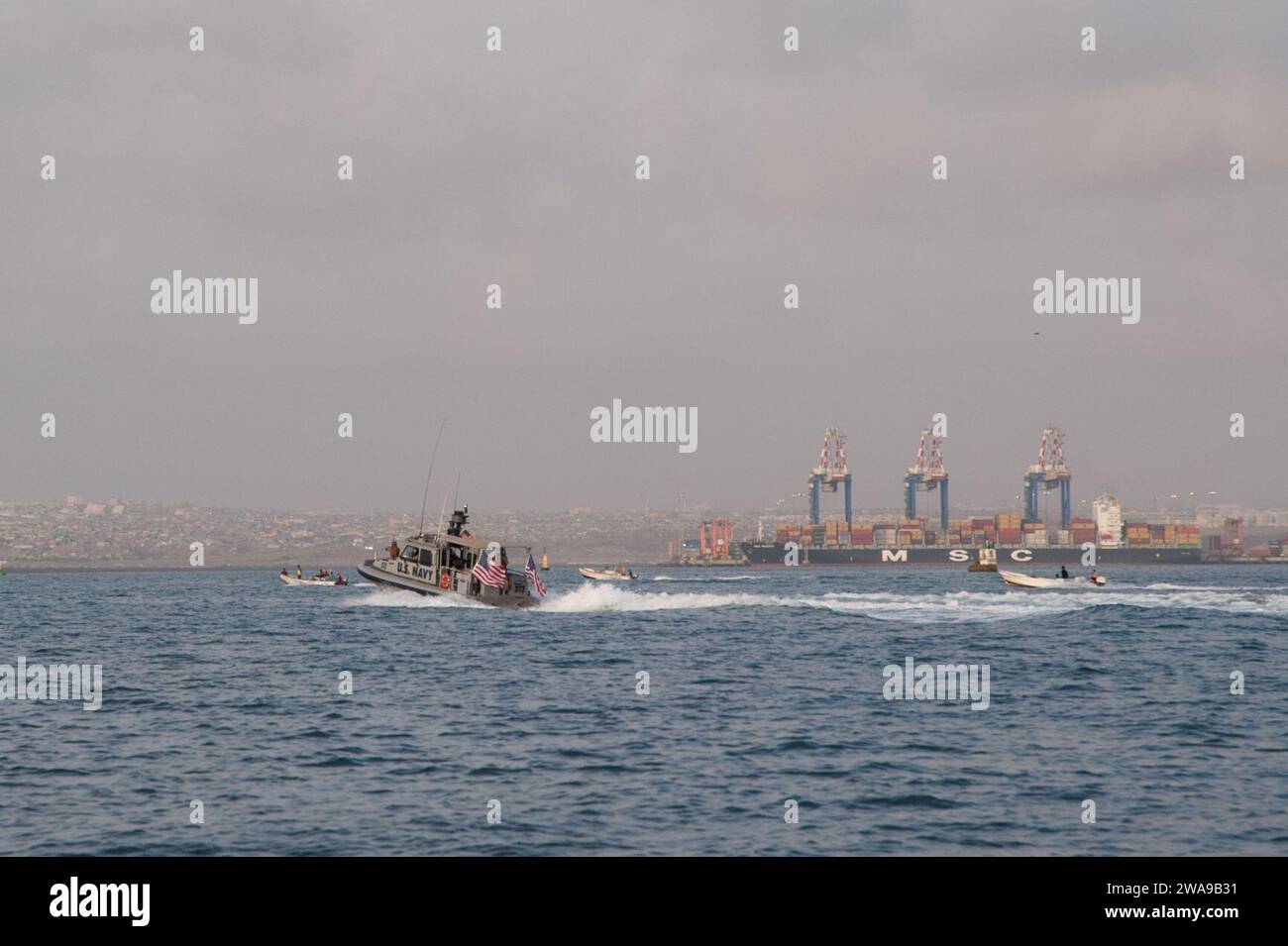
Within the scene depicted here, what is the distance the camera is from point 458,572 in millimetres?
69188

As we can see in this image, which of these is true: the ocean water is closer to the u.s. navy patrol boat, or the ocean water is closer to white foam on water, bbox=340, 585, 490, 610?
the u.s. navy patrol boat

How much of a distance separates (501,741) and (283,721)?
6659mm

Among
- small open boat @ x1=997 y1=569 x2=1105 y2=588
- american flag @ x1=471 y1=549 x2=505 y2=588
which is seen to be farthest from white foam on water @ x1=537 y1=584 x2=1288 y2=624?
american flag @ x1=471 y1=549 x2=505 y2=588

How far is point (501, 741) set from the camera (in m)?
27.2

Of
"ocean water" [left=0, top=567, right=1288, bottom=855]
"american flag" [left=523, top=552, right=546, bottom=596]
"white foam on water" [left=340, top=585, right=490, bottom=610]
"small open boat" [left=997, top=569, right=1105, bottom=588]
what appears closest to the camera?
"ocean water" [left=0, top=567, right=1288, bottom=855]

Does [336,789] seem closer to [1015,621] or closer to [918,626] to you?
[918,626]
